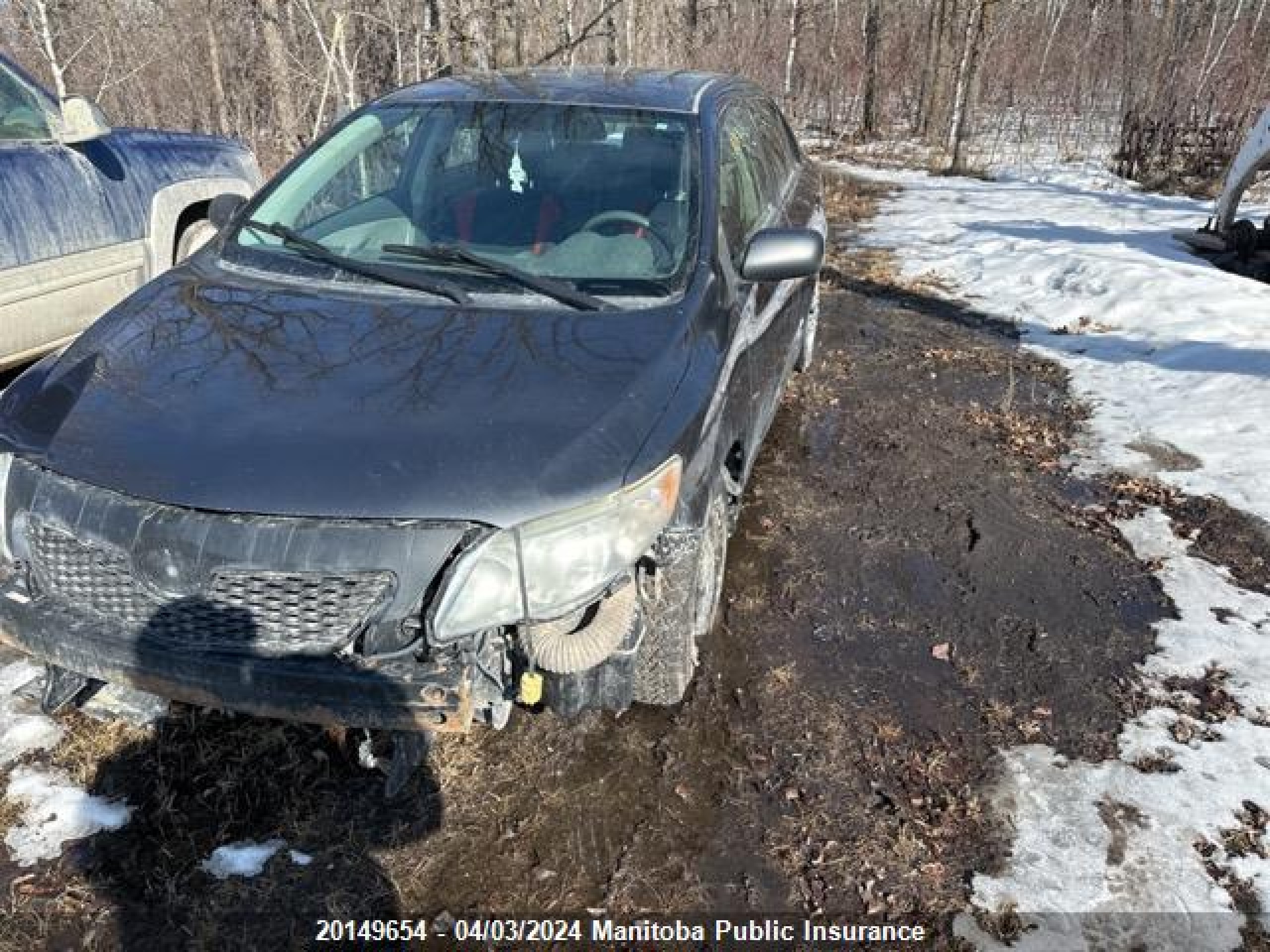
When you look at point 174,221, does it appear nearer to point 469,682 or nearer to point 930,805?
point 469,682

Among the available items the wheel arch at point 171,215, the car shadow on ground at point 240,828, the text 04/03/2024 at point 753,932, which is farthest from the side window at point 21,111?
the text 04/03/2024 at point 753,932

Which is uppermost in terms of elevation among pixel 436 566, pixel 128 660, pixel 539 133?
pixel 539 133

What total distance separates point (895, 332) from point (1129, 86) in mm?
10090

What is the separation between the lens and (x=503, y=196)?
311 centimetres

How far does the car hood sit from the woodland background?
260 inches

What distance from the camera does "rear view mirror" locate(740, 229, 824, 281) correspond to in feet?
9.63

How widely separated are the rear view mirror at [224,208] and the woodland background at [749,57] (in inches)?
214

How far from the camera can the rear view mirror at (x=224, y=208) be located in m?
3.42

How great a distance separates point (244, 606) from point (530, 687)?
26.2 inches

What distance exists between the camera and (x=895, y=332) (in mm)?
6613

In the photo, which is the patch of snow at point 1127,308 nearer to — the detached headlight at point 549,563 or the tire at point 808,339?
the tire at point 808,339

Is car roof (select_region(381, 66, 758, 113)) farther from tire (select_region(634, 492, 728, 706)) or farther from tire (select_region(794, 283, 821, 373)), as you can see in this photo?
tire (select_region(634, 492, 728, 706))

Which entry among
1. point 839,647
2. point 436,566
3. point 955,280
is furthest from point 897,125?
point 436,566

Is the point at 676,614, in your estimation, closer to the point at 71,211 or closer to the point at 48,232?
the point at 48,232
